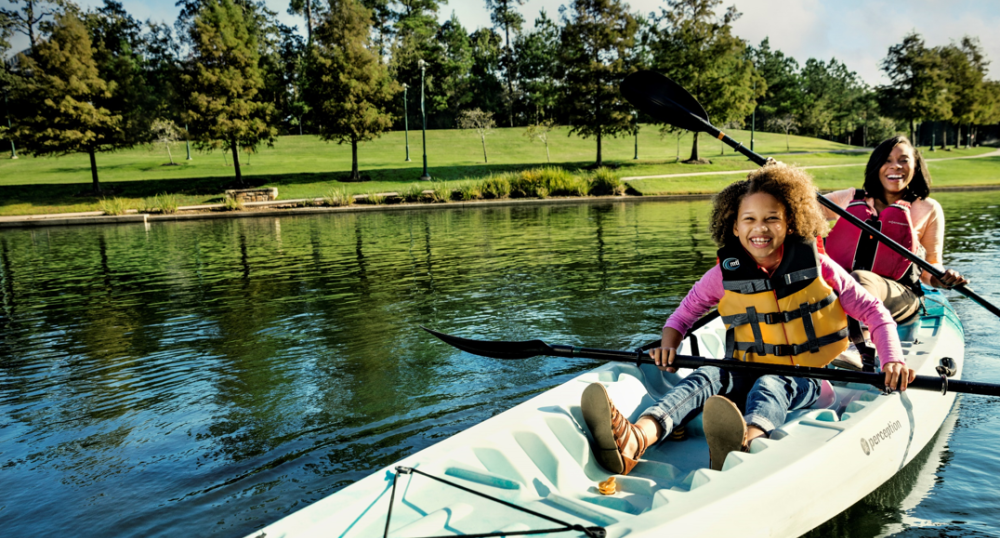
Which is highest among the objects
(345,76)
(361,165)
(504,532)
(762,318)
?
(345,76)

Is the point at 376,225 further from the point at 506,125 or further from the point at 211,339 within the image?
the point at 506,125

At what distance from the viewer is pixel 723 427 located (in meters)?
3.16

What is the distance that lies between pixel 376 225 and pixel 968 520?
17903mm

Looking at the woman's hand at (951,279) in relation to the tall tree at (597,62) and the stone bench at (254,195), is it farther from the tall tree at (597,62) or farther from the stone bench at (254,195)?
the tall tree at (597,62)

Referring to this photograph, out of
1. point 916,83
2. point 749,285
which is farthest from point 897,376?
point 916,83

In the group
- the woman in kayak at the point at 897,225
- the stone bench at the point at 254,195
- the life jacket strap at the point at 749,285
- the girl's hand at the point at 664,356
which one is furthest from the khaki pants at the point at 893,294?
the stone bench at the point at 254,195

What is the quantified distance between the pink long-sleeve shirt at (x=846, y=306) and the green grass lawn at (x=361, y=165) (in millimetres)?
24194

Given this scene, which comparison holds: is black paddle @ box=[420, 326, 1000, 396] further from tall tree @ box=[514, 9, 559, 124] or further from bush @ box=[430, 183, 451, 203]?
tall tree @ box=[514, 9, 559, 124]

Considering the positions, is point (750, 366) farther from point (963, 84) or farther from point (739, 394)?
point (963, 84)

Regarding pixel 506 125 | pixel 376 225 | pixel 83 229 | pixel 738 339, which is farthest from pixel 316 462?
pixel 506 125

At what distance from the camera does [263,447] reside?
468 centimetres

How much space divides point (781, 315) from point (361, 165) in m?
39.4

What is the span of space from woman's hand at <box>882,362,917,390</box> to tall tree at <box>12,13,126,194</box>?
33.6 metres

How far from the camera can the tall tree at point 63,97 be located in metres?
29.1
